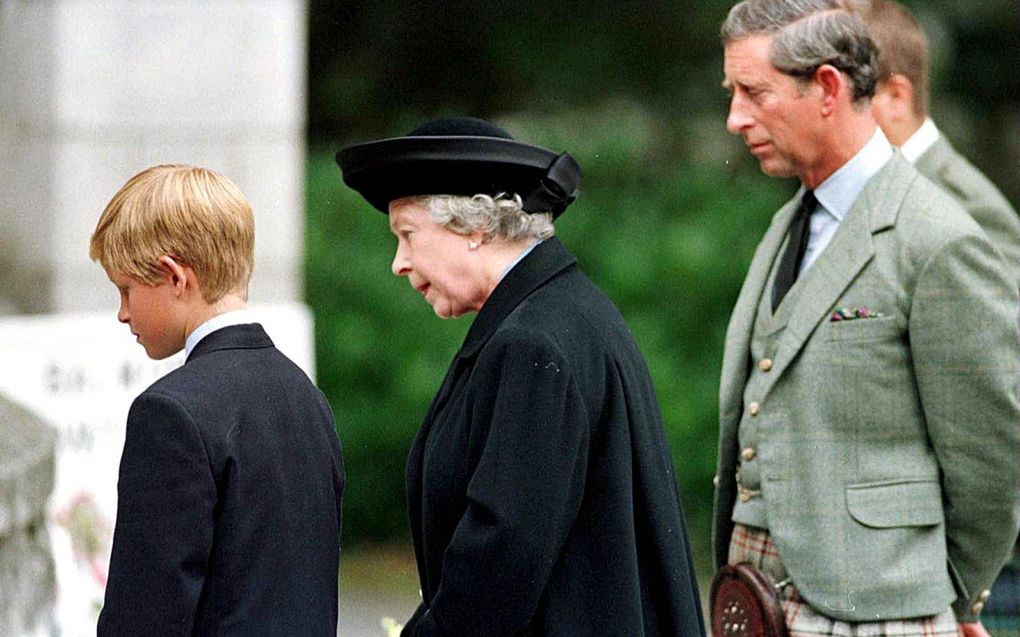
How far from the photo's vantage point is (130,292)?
2613 millimetres

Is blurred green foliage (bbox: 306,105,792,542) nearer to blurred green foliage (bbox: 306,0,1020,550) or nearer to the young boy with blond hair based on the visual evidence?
blurred green foliage (bbox: 306,0,1020,550)

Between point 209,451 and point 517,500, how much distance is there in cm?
47

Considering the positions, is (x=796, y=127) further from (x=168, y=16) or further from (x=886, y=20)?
(x=168, y=16)

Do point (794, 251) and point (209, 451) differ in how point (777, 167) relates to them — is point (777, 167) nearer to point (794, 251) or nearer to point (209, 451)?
point (794, 251)

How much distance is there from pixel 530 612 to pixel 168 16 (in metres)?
3.70

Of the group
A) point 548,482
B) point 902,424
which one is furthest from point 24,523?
point 902,424

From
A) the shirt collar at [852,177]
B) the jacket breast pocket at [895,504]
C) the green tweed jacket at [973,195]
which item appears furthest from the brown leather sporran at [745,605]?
the green tweed jacket at [973,195]

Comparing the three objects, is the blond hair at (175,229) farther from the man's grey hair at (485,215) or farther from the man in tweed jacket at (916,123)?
the man in tweed jacket at (916,123)

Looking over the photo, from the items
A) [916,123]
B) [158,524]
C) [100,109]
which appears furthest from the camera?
[100,109]

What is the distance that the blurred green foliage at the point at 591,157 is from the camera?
8.17 meters

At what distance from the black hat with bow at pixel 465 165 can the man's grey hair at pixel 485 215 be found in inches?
0.5

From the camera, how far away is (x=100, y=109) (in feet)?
18.9

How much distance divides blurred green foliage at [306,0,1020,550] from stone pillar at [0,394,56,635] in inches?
133

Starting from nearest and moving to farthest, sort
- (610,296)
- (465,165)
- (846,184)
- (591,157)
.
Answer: (465,165)
(846,184)
(610,296)
(591,157)
